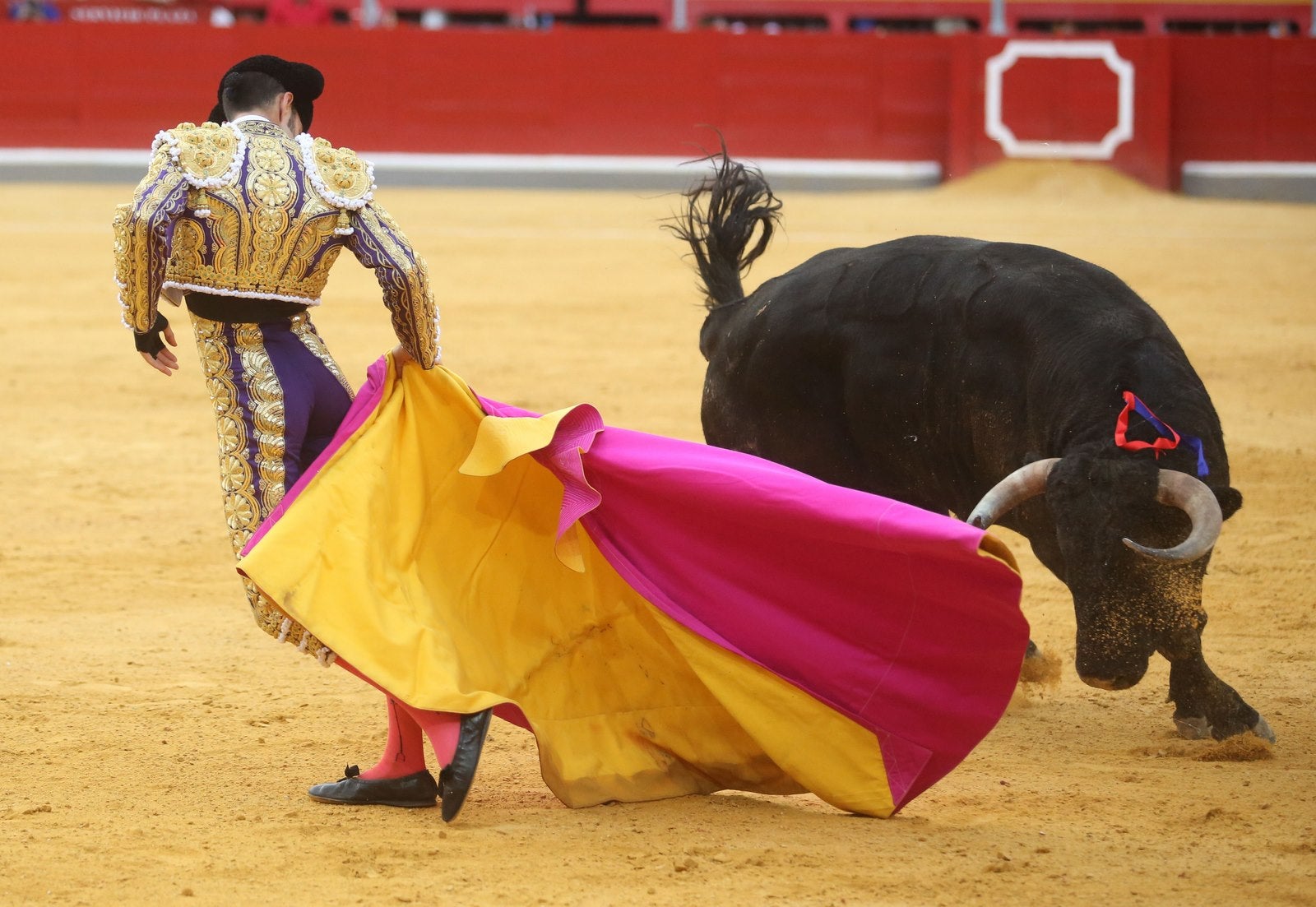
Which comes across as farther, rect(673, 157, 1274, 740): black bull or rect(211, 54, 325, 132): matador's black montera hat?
rect(673, 157, 1274, 740): black bull

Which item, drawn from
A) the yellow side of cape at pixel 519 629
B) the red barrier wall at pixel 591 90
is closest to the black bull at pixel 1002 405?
the yellow side of cape at pixel 519 629

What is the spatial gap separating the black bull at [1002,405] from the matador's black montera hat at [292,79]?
3.94 feet

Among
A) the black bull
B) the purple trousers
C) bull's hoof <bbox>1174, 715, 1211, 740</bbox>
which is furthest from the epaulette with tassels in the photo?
bull's hoof <bbox>1174, 715, 1211, 740</bbox>

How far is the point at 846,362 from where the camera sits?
11.2 feet

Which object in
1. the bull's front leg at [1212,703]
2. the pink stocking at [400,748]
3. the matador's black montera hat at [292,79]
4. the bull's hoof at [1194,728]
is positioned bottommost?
the bull's hoof at [1194,728]

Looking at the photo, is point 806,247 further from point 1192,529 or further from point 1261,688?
point 1192,529

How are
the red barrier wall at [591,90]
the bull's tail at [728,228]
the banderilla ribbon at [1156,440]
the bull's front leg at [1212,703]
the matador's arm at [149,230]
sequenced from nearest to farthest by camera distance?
the matador's arm at [149,230] < the banderilla ribbon at [1156,440] < the bull's front leg at [1212,703] < the bull's tail at [728,228] < the red barrier wall at [591,90]

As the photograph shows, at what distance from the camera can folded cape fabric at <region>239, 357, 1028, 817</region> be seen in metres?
2.52

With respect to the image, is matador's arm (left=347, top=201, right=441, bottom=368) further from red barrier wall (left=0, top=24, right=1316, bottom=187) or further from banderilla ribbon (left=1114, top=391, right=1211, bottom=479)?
red barrier wall (left=0, top=24, right=1316, bottom=187)

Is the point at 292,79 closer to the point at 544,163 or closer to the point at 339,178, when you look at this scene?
the point at 339,178

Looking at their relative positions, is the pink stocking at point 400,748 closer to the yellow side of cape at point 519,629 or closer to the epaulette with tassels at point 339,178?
the yellow side of cape at point 519,629

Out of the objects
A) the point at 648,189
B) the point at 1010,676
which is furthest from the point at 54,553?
the point at 648,189

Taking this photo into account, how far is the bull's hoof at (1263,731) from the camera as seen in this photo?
302cm

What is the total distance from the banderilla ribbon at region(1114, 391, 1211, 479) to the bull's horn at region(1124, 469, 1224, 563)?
50mm
